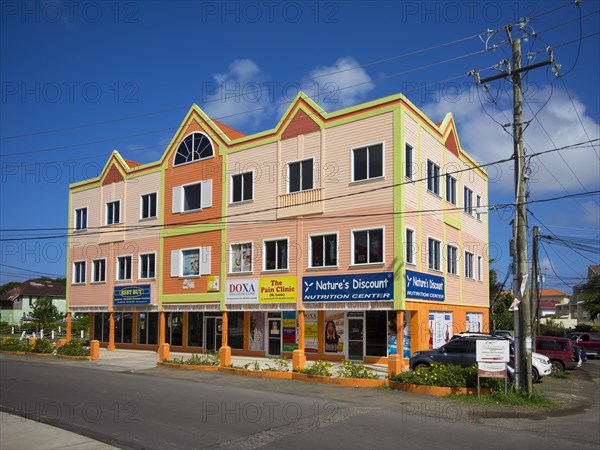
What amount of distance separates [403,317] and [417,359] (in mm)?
3633

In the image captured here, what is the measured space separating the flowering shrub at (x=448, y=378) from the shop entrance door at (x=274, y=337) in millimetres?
12102

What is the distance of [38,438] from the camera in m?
11.1

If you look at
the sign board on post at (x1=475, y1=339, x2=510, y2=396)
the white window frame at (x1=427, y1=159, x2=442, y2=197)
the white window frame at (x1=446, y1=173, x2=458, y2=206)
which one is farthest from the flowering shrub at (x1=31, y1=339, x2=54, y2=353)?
the sign board on post at (x1=475, y1=339, x2=510, y2=396)

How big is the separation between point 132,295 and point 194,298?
5375 millimetres

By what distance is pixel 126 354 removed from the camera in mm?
33406

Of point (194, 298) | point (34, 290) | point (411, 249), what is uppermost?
point (411, 249)

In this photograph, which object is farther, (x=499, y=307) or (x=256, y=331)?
(x=499, y=307)

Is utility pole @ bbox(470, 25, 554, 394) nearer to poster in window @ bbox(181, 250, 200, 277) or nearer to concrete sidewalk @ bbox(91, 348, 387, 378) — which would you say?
concrete sidewalk @ bbox(91, 348, 387, 378)

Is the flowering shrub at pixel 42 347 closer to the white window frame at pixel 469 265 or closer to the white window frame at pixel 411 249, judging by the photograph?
the white window frame at pixel 411 249

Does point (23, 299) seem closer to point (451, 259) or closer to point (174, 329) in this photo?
point (174, 329)

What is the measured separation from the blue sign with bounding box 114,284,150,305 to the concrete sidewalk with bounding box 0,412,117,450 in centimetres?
2233

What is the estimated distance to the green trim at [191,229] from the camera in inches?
1257

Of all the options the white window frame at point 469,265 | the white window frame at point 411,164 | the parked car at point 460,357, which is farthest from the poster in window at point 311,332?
the white window frame at point 469,265

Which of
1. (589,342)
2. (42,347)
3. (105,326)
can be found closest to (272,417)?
(42,347)
